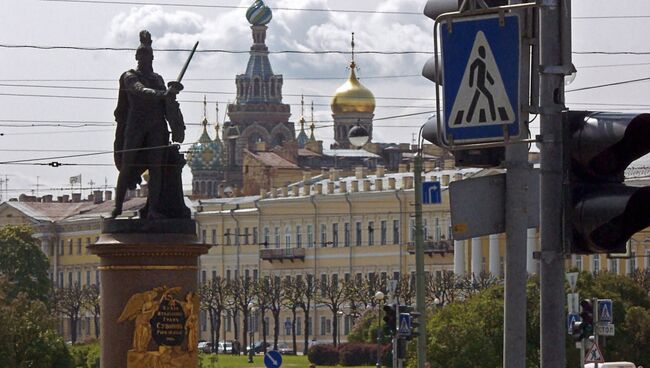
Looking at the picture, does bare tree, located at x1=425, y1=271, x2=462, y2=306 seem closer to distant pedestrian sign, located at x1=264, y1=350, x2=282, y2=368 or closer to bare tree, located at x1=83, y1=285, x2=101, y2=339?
bare tree, located at x1=83, y1=285, x2=101, y2=339

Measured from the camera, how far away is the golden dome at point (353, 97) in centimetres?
16512

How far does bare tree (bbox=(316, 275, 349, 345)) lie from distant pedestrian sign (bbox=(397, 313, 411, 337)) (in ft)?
206

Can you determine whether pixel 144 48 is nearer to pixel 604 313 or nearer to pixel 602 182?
pixel 604 313

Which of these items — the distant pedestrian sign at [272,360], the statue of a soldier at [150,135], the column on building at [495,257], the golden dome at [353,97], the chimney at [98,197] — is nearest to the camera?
the statue of a soldier at [150,135]

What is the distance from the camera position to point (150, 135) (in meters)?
24.6

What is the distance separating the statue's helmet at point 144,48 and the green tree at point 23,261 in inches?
2762

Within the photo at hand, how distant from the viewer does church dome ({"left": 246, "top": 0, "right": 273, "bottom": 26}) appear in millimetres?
190500

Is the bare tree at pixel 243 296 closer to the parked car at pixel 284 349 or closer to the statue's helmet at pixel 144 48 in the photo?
the parked car at pixel 284 349

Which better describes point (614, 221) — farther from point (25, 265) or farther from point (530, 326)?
point (25, 265)

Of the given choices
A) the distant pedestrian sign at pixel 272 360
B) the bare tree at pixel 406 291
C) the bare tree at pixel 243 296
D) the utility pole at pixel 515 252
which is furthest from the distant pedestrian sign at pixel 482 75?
the bare tree at pixel 243 296

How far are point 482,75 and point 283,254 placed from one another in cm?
11154

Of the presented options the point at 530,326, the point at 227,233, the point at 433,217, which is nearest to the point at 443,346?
the point at 530,326

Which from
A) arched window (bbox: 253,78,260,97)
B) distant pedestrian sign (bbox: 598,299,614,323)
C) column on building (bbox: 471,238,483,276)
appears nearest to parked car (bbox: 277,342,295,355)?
column on building (bbox: 471,238,483,276)

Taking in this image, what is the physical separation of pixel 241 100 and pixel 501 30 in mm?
187940
